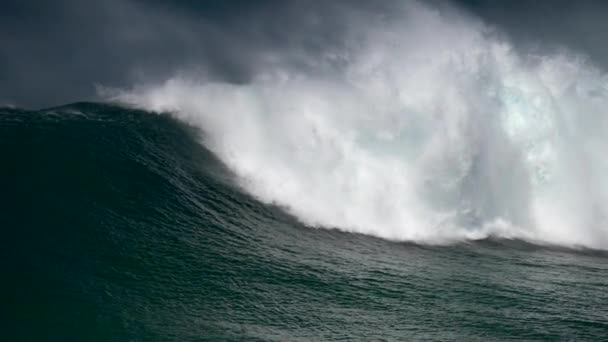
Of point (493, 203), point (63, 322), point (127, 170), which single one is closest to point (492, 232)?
point (493, 203)

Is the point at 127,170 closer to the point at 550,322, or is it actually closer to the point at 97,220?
the point at 97,220

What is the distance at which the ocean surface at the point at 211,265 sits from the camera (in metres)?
13.4

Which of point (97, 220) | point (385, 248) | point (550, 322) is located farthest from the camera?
point (385, 248)

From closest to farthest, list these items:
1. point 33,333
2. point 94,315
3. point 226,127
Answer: point 33,333 < point 94,315 < point 226,127

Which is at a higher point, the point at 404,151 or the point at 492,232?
the point at 404,151

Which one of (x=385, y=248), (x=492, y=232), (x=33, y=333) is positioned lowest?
(x=33, y=333)

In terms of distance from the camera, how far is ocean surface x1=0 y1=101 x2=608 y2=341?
43.8ft

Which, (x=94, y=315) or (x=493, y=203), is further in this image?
(x=493, y=203)

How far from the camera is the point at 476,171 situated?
25500mm

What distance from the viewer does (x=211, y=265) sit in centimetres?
1672

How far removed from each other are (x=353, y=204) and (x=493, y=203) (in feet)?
24.0

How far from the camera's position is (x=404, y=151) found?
2608 cm

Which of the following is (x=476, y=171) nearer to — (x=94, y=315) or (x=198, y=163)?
(x=198, y=163)

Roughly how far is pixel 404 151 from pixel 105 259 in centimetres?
1606
